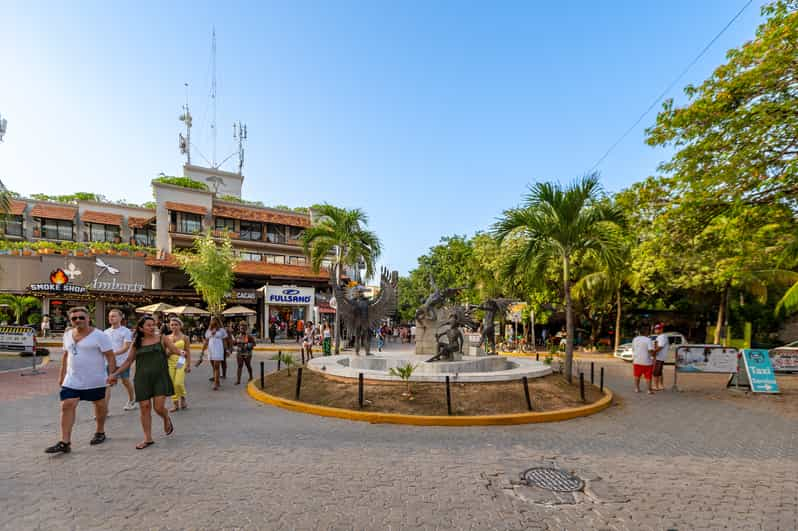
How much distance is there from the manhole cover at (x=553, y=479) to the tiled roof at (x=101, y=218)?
4000 cm

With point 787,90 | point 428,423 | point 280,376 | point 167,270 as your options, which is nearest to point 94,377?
point 428,423

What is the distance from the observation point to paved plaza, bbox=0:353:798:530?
152 inches

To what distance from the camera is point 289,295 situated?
30.6 metres

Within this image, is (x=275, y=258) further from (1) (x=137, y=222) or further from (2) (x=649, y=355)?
(2) (x=649, y=355)

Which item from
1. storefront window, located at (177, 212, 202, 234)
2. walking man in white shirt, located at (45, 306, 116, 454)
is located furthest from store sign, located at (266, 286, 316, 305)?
walking man in white shirt, located at (45, 306, 116, 454)

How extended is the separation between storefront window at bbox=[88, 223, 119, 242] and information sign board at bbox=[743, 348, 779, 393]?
42024mm

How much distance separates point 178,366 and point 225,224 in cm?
3054

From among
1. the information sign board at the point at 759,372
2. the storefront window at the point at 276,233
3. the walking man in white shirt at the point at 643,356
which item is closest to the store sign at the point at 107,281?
the storefront window at the point at 276,233

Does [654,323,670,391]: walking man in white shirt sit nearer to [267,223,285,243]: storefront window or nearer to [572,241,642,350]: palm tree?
[572,241,642,350]: palm tree

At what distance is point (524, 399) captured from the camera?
26.6 feet

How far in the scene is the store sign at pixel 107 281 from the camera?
1112 inches

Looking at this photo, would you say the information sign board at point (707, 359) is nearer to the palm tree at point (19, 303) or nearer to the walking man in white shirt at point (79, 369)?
the walking man in white shirt at point (79, 369)

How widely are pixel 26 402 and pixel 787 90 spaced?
17253 millimetres

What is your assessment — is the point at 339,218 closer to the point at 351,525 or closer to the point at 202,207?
the point at 351,525
